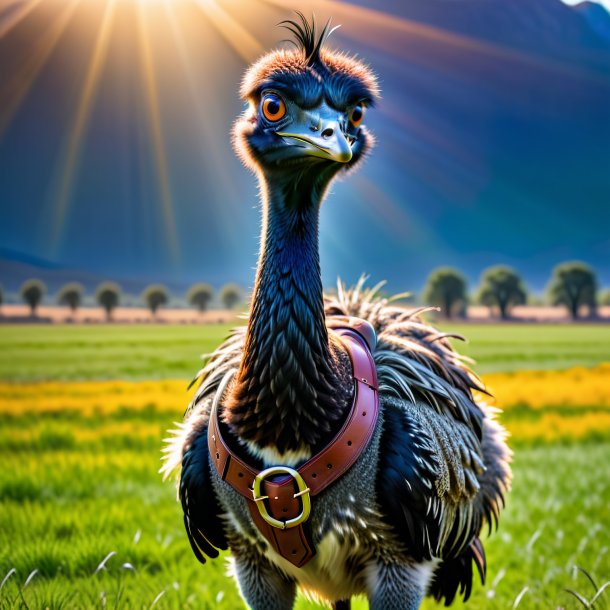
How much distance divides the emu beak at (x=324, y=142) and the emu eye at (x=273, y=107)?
0.10 m

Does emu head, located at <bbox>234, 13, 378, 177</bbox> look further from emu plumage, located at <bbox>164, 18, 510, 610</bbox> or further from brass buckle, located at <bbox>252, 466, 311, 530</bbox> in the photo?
brass buckle, located at <bbox>252, 466, 311, 530</bbox>

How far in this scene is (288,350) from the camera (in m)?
3.29

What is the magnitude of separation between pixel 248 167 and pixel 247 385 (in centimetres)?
116

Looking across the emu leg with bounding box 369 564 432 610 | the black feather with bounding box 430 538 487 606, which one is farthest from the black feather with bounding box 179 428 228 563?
the black feather with bounding box 430 538 487 606

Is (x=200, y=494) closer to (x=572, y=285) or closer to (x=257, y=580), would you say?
(x=257, y=580)

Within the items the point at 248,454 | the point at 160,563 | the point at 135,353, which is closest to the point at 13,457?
the point at 160,563

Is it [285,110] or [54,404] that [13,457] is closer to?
[54,404]

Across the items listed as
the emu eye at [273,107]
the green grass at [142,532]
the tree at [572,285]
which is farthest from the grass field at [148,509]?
the tree at [572,285]

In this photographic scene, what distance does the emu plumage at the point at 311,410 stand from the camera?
3.29m

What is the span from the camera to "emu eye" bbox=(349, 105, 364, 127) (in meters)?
3.50

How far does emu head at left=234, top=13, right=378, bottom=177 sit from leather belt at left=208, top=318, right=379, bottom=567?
1.08 m

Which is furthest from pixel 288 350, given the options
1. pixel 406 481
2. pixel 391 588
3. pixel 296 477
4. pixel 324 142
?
pixel 391 588

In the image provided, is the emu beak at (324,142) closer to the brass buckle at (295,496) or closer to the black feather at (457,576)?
the brass buckle at (295,496)

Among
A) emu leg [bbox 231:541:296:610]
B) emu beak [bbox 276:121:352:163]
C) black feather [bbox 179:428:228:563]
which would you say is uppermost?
emu beak [bbox 276:121:352:163]
